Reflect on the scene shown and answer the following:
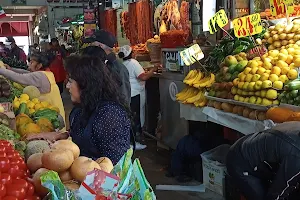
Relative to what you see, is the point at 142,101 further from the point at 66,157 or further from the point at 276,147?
the point at 66,157

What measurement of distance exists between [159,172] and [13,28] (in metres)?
20.1


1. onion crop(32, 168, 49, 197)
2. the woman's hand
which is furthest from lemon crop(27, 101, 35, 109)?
onion crop(32, 168, 49, 197)

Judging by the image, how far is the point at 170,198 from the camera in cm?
479

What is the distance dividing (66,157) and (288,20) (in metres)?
3.97

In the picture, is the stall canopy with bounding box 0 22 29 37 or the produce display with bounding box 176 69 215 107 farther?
the stall canopy with bounding box 0 22 29 37

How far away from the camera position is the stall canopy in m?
23.5

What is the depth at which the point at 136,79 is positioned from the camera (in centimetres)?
699

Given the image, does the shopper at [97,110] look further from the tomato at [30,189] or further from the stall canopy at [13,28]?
the stall canopy at [13,28]

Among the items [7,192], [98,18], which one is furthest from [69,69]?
[98,18]

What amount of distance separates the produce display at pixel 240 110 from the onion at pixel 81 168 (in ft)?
8.31

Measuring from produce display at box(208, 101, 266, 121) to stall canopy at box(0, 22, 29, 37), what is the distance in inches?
819

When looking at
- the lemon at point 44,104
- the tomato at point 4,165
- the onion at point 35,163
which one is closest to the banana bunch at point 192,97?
the lemon at point 44,104

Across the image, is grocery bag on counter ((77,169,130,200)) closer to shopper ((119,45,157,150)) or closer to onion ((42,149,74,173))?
onion ((42,149,74,173))

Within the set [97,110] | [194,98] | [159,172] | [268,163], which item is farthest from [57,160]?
[159,172]
